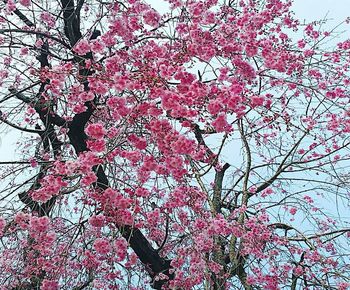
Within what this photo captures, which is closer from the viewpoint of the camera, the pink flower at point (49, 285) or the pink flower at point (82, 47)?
the pink flower at point (49, 285)

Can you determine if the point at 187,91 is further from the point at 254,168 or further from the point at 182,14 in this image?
the point at 254,168

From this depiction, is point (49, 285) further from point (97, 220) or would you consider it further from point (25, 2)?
point (25, 2)

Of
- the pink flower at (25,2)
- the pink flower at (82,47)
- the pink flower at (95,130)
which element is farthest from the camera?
the pink flower at (25,2)

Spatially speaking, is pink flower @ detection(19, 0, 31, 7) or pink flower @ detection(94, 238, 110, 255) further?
pink flower @ detection(19, 0, 31, 7)

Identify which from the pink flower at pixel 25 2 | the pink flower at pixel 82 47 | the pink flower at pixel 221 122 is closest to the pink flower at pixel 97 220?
the pink flower at pixel 221 122

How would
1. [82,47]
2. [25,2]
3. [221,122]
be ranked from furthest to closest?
[25,2] → [82,47] → [221,122]

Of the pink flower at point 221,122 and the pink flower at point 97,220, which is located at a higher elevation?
the pink flower at point 97,220

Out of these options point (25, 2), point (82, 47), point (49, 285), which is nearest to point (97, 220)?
point (49, 285)

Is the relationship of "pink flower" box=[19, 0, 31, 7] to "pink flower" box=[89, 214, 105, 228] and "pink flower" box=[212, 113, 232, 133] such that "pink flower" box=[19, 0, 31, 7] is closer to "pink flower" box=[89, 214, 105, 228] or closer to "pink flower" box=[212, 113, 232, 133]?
"pink flower" box=[89, 214, 105, 228]

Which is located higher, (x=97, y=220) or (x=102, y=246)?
(x=97, y=220)

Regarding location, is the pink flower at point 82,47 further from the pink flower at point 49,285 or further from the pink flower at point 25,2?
the pink flower at point 49,285

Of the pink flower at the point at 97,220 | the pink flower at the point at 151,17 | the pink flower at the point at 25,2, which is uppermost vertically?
the pink flower at the point at 25,2

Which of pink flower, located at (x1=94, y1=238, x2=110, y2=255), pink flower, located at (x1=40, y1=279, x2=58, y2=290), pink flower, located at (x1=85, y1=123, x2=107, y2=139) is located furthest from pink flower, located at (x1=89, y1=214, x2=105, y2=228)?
pink flower, located at (x1=85, y1=123, x2=107, y2=139)

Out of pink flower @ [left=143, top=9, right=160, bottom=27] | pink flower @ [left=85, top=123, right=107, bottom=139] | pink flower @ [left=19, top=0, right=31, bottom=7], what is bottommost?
pink flower @ [left=85, top=123, right=107, bottom=139]
